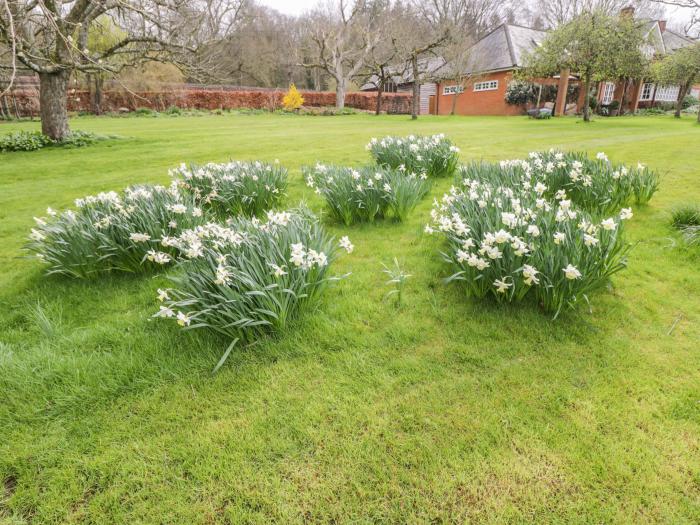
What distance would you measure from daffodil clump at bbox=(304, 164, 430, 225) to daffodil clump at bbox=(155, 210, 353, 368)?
5.37 feet

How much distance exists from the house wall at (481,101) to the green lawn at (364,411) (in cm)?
2860

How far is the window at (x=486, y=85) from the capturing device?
28.5 metres

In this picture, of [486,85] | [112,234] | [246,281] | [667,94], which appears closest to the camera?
[246,281]

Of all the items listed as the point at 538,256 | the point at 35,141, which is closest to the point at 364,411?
the point at 538,256

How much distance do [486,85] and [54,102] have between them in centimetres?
2806

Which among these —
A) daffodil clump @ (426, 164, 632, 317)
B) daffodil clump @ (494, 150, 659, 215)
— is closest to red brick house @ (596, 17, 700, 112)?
daffodil clump @ (494, 150, 659, 215)

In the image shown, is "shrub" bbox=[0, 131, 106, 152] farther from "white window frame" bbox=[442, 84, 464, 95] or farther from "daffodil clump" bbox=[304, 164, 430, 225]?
"white window frame" bbox=[442, 84, 464, 95]

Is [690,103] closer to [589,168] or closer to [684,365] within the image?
[589,168]

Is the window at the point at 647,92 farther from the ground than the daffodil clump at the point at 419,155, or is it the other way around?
the window at the point at 647,92

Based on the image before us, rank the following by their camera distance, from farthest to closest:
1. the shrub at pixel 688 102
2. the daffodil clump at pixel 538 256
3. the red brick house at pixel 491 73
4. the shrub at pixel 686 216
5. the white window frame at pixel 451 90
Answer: the white window frame at pixel 451 90 < the shrub at pixel 688 102 < the red brick house at pixel 491 73 < the shrub at pixel 686 216 < the daffodil clump at pixel 538 256

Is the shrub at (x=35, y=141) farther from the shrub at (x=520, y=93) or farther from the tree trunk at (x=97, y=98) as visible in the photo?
the shrub at (x=520, y=93)

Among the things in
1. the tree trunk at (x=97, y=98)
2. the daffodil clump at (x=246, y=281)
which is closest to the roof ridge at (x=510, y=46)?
the daffodil clump at (x=246, y=281)

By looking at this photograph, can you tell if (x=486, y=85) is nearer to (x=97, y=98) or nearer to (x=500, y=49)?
(x=500, y=49)

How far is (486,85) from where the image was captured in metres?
29.1
